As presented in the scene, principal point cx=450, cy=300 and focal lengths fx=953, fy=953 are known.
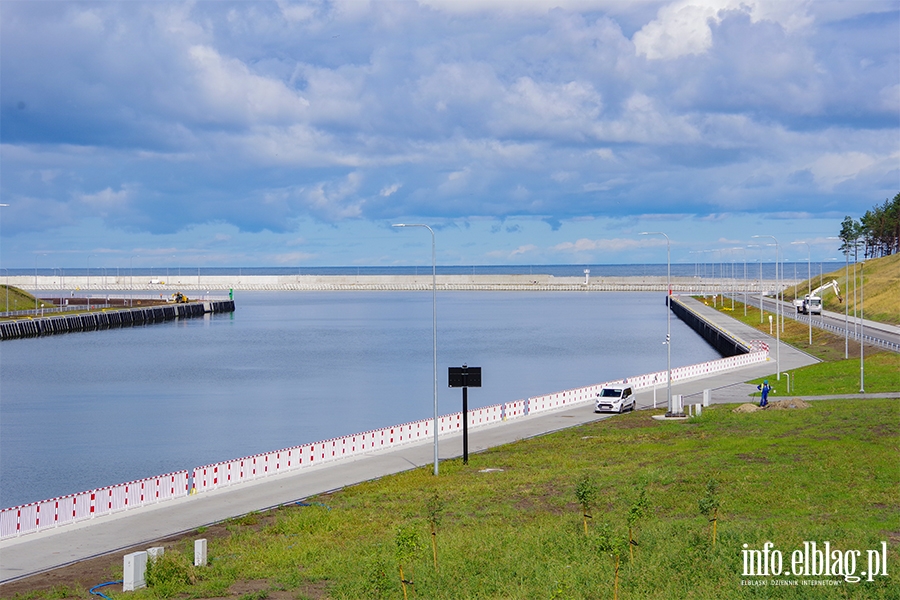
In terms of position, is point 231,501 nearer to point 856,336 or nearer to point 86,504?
point 86,504

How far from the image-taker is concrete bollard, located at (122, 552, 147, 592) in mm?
21250

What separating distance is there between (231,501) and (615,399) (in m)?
27.3

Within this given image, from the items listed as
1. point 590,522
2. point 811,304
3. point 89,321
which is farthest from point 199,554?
point 89,321

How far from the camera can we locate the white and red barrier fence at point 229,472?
→ 1132 inches

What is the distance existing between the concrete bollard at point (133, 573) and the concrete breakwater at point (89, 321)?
412 feet

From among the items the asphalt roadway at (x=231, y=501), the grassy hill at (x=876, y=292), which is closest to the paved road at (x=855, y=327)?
the grassy hill at (x=876, y=292)

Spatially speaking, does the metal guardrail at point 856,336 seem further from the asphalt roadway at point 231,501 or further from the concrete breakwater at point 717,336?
the asphalt roadway at point 231,501

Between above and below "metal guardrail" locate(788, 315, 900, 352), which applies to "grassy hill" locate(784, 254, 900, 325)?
above

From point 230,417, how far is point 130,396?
51.7 ft

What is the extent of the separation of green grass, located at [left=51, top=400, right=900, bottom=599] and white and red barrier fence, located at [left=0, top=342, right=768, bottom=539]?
17.1ft

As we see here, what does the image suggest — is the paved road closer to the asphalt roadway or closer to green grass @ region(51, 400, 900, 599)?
the asphalt roadway

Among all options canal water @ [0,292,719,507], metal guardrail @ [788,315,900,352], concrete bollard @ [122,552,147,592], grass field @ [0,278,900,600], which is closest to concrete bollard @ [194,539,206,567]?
grass field @ [0,278,900,600]

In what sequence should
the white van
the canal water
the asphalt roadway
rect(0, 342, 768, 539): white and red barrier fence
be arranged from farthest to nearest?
the white van < the canal water < rect(0, 342, 768, 539): white and red barrier fence < the asphalt roadway

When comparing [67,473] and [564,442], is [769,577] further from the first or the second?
[67,473]
